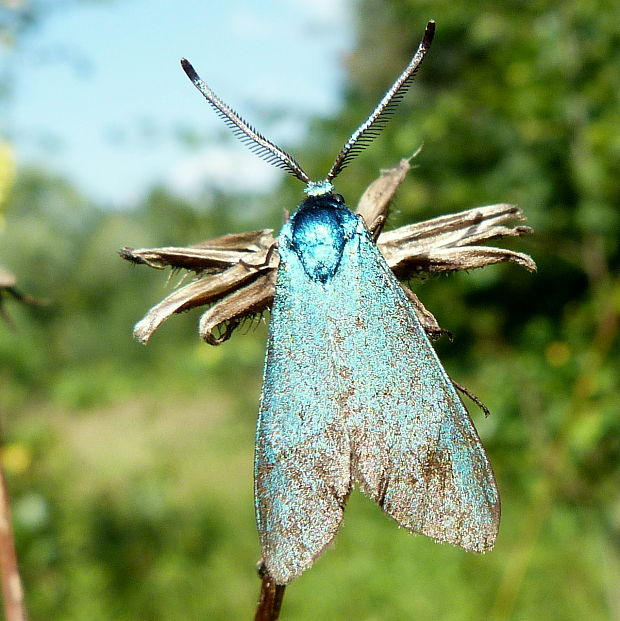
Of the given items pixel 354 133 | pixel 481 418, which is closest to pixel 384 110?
pixel 354 133

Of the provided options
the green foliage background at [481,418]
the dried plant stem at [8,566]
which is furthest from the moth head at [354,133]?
the green foliage background at [481,418]

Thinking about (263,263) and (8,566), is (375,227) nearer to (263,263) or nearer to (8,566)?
(263,263)

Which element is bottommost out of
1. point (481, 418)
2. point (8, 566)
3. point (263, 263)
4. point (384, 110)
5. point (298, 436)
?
point (481, 418)

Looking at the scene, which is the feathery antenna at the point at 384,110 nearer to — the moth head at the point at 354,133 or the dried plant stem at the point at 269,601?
the moth head at the point at 354,133

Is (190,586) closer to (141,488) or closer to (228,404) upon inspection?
(141,488)

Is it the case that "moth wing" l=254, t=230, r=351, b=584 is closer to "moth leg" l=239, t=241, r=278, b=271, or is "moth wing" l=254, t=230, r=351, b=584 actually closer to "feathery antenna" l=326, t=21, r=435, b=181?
"moth leg" l=239, t=241, r=278, b=271

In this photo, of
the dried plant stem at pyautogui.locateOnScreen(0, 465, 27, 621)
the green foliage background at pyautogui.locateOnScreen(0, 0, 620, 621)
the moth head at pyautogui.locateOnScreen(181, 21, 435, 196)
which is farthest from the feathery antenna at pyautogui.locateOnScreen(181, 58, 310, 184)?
the green foliage background at pyautogui.locateOnScreen(0, 0, 620, 621)
